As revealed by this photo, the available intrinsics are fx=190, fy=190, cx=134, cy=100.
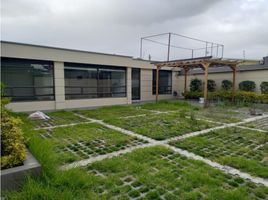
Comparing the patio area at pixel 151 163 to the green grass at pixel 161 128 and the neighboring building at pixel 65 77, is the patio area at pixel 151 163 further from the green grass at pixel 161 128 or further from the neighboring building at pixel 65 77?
the neighboring building at pixel 65 77

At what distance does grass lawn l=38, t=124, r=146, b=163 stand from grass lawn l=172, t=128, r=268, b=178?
135cm

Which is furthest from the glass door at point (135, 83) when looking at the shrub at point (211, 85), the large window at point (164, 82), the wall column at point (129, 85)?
the shrub at point (211, 85)

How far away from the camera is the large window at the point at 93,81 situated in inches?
401

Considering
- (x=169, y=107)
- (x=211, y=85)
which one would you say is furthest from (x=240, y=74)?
(x=169, y=107)

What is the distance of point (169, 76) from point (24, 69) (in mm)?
10577

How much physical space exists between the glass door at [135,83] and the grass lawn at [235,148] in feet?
27.6

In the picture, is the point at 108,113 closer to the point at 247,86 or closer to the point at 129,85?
the point at 129,85

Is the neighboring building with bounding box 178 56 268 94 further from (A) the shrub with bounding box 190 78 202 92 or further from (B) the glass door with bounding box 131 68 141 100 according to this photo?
(B) the glass door with bounding box 131 68 141 100

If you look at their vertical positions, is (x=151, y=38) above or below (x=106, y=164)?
above

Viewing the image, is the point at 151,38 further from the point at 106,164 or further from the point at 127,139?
the point at 106,164

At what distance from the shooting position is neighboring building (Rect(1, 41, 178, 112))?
8.52m

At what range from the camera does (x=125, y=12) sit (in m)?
10.1

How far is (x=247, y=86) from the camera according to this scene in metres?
12.4

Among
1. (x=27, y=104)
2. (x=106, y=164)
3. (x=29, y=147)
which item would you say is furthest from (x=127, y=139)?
(x=27, y=104)
